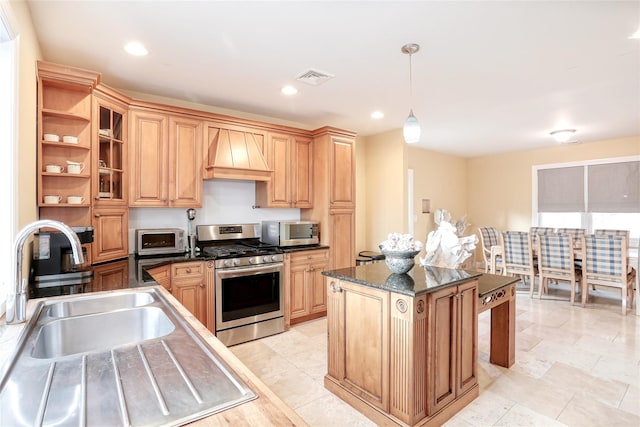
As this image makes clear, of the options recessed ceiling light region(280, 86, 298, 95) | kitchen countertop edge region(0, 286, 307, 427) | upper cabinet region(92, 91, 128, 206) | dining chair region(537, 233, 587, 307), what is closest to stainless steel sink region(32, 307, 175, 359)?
kitchen countertop edge region(0, 286, 307, 427)

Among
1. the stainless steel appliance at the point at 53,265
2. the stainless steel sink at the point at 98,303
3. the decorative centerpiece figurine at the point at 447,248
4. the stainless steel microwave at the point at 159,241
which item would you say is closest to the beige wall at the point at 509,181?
the decorative centerpiece figurine at the point at 447,248

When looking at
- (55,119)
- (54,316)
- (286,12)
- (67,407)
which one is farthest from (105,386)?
(55,119)

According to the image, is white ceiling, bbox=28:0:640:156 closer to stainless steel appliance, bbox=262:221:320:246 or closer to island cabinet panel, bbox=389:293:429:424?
stainless steel appliance, bbox=262:221:320:246

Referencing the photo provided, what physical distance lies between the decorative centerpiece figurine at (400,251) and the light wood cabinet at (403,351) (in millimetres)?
257

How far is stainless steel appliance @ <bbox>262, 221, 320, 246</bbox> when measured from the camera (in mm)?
→ 3867

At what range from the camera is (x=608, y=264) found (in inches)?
167

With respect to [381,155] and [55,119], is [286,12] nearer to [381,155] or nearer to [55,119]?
[55,119]

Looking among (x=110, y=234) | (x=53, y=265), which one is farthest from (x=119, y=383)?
(x=110, y=234)

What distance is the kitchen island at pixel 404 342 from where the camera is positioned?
192cm

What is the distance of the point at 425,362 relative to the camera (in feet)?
6.48

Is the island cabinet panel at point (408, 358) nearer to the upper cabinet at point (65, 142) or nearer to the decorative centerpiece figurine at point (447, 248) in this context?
the decorative centerpiece figurine at point (447, 248)

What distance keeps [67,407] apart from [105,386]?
0.09 meters

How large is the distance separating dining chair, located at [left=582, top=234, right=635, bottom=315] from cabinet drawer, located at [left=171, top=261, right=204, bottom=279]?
15.9 feet

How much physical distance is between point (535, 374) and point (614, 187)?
485 cm
